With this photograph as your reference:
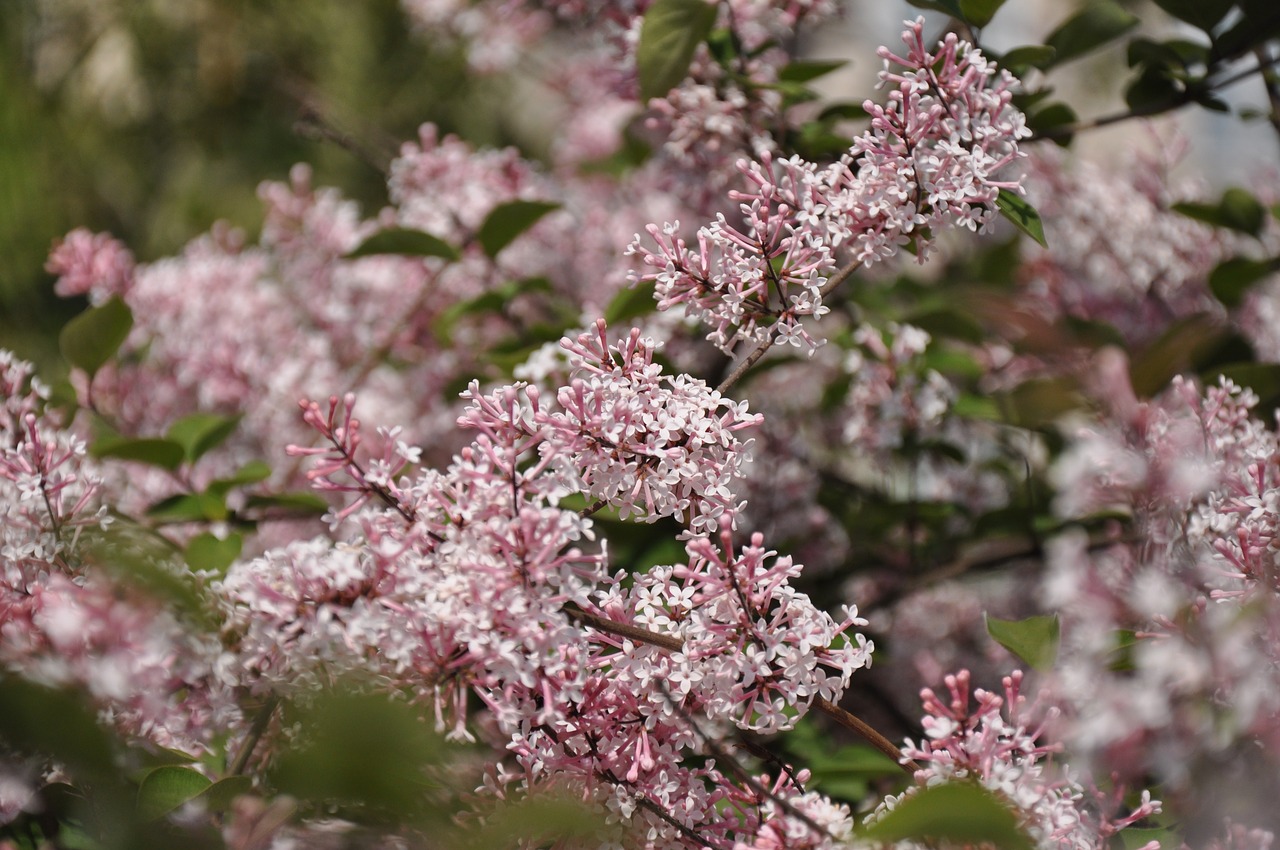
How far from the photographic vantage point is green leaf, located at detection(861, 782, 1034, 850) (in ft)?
1.18

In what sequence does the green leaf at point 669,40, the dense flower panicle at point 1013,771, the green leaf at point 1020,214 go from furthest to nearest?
1. the green leaf at point 669,40
2. the green leaf at point 1020,214
3. the dense flower panicle at point 1013,771

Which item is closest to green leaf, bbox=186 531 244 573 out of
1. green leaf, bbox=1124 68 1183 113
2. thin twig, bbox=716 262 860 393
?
thin twig, bbox=716 262 860 393

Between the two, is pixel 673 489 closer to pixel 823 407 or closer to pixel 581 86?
pixel 823 407

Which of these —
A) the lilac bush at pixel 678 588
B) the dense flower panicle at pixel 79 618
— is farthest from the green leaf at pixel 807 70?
the dense flower panicle at pixel 79 618

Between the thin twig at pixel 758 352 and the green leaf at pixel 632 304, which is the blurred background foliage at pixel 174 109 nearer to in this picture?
the green leaf at pixel 632 304

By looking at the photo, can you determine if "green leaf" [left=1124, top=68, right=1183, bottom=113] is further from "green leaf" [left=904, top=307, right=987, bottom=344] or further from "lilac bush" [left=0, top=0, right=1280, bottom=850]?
"green leaf" [left=904, top=307, right=987, bottom=344]

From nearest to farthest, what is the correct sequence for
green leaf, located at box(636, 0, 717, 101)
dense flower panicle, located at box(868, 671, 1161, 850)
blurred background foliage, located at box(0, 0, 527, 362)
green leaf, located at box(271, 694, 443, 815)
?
green leaf, located at box(271, 694, 443, 815), dense flower panicle, located at box(868, 671, 1161, 850), green leaf, located at box(636, 0, 717, 101), blurred background foliage, located at box(0, 0, 527, 362)

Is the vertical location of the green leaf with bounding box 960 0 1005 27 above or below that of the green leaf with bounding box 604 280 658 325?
above

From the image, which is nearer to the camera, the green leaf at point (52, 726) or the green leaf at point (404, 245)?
the green leaf at point (52, 726)

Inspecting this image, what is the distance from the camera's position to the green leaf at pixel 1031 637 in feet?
1.74

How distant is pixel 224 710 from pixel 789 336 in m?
0.35

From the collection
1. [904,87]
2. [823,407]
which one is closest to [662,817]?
[904,87]

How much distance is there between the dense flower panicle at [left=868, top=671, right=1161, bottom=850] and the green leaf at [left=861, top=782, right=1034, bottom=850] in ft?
0.26

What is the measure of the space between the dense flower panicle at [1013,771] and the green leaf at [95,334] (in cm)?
68
